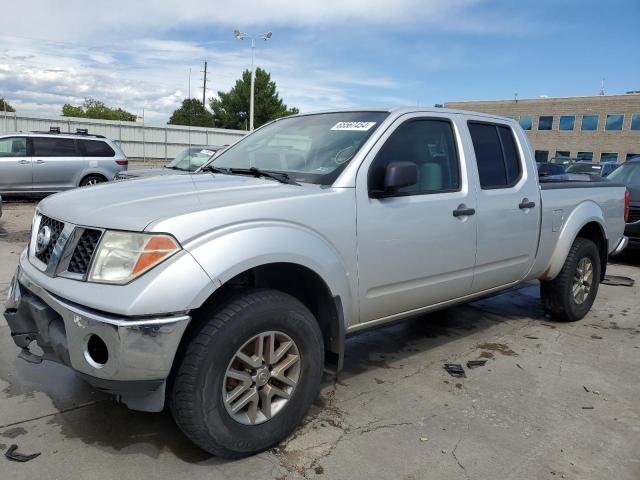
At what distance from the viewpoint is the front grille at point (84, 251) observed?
100 inches

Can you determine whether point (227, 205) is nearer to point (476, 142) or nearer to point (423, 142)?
point (423, 142)

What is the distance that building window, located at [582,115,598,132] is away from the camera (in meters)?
53.1

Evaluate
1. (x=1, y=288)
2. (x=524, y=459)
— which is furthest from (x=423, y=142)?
(x=1, y=288)

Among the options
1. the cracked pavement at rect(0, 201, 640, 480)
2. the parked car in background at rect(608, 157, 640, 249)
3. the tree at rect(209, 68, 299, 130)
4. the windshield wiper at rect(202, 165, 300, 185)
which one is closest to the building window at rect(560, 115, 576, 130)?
the tree at rect(209, 68, 299, 130)

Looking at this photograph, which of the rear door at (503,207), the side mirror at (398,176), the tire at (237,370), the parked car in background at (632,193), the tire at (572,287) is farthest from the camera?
the parked car in background at (632,193)

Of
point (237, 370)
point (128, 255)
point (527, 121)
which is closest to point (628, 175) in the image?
point (237, 370)

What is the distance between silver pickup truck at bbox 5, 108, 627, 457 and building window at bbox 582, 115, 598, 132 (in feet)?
183

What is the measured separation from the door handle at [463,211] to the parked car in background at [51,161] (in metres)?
11.9

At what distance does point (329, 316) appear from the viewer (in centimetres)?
314

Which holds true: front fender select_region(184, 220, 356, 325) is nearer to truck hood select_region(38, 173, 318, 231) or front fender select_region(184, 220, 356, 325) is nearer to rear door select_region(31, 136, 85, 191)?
truck hood select_region(38, 173, 318, 231)

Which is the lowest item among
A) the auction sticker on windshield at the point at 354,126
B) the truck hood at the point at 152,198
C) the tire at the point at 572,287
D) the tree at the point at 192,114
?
the tire at the point at 572,287

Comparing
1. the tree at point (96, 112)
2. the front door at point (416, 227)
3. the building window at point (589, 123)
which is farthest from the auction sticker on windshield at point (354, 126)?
the tree at point (96, 112)

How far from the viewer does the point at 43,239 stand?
2943 mm

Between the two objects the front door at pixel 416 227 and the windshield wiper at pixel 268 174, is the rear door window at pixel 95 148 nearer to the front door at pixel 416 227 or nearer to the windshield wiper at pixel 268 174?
the windshield wiper at pixel 268 174
